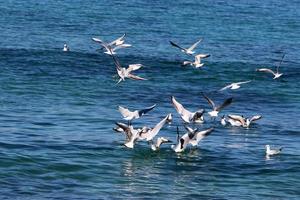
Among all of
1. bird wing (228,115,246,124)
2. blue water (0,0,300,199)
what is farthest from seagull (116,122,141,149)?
bird wing (228,115,246,124)

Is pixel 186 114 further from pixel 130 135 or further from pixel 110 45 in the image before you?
pixel 110 45

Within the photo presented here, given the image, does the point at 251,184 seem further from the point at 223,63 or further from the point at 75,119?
the point at 223,63

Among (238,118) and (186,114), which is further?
(238,118)

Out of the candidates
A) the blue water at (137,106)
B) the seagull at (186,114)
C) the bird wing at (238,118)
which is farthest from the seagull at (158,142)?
the bird wing at (238,118)

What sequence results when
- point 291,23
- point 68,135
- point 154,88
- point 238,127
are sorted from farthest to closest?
point 291,23 → point 154,88 → point 238,127 → point 68,135

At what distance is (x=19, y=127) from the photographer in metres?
33.6

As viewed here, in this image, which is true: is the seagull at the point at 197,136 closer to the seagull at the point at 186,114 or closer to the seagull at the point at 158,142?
the seagull at the point at 158,142

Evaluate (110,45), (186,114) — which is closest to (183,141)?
(186,114)

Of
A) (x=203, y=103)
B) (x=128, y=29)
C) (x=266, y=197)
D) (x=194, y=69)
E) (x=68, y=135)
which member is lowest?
(x=266, y=197)

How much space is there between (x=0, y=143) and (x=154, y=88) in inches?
510

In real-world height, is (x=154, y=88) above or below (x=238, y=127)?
above

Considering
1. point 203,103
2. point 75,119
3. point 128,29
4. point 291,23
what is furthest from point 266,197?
point 291,23

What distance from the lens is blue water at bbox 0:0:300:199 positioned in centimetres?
2752

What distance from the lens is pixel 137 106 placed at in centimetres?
3859
